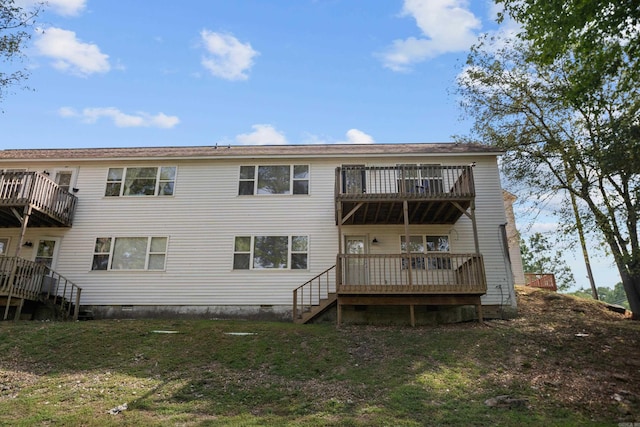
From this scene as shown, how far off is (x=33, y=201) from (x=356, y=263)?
11144mm

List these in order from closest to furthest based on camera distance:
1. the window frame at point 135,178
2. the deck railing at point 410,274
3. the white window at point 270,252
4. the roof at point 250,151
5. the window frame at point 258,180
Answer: the deck railing at point 410,274 → the white window at point 270,252 → the window frame at point 258,180 → the roof at point 250,151 → the window frame at point 135,178

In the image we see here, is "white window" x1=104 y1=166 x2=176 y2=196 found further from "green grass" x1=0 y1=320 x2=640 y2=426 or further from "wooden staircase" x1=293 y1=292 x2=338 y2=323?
"wooden staircase" x1=293 y1=292 x2=338 y2=323

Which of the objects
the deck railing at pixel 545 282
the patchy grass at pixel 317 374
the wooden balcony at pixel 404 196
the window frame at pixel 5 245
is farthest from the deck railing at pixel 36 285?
the deck railing at pixel 545 282

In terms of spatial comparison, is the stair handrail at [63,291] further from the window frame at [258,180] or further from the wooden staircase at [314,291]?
the wooden staircase at [314,291]

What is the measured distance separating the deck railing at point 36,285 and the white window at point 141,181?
12.0 feet

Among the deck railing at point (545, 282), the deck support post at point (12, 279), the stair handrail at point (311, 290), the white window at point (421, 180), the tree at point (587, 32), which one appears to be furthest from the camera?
the deck railing at point (545, 282)

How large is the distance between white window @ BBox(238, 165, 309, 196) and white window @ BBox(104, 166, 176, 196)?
115 inches

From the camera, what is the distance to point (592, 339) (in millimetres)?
10352

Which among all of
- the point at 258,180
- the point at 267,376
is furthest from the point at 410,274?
the point at 258,180

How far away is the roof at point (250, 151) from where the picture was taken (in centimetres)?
1553

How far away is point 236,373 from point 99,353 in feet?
12.2

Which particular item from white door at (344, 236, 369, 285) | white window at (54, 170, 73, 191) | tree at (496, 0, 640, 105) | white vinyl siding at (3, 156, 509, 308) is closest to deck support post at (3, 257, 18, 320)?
white vinyl siding at (3, 156, 509, 308)

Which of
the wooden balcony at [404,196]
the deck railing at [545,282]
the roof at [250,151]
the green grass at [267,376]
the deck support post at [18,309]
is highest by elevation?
the roof at [250,151]

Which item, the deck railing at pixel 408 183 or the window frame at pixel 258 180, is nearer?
the deck railing at pixel 408 183
